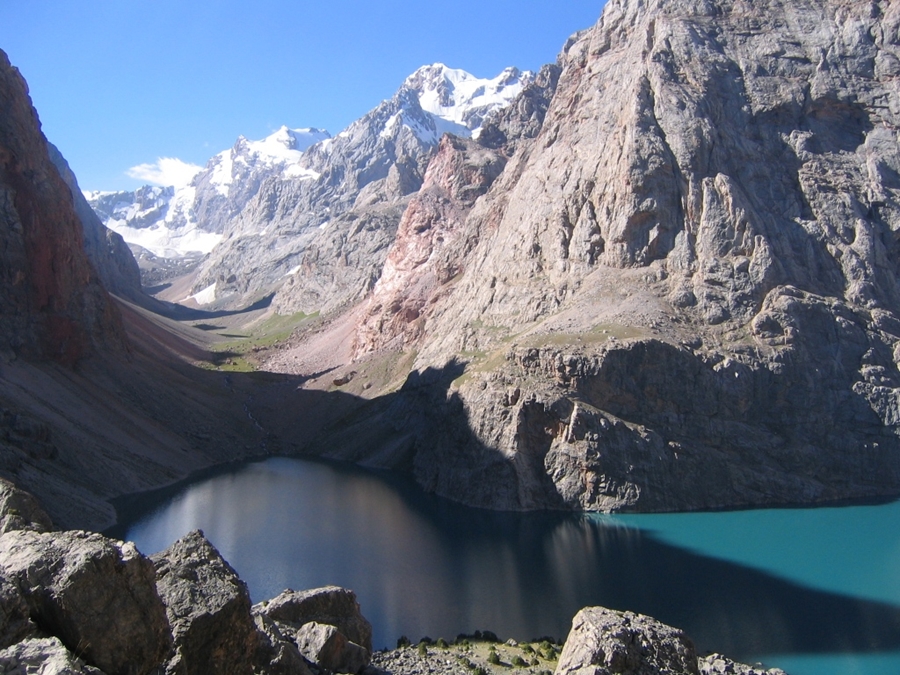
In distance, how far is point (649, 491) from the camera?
79.2 meters

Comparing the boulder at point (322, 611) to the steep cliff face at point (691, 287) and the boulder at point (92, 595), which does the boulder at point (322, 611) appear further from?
the steep cliff face at point (691, 287)

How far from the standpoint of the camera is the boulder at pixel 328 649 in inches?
1081

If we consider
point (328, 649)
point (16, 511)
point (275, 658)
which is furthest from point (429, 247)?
point (16, 511)

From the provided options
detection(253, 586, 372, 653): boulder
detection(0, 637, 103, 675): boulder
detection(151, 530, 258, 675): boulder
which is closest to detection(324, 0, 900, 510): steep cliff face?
detection(253, 586, 372, 653): boulder

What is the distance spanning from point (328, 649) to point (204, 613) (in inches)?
344

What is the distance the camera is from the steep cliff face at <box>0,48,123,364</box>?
322 feet

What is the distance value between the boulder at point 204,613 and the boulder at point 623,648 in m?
9.25

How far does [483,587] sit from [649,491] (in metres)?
28.6

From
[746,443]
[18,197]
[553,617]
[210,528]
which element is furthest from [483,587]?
[18,197]

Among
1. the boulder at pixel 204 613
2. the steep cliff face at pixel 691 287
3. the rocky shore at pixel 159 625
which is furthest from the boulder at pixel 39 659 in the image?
the steep cliff face at pixel 691 287

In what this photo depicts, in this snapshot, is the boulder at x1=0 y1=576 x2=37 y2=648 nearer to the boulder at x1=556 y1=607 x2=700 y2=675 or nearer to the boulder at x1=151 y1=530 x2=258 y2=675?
the boulder at x1=151 y1=530 x2=258 y2=675

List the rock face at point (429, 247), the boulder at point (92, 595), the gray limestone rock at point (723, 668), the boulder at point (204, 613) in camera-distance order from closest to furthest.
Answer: the boulder at point (92, 595) < the boulder at point (204, 613) < the gray limestone rock at point (723, 668) < the rock face at point (429, 247)

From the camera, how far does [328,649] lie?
90.9 feet

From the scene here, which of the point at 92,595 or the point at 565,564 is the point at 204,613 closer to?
the point at 92,595
